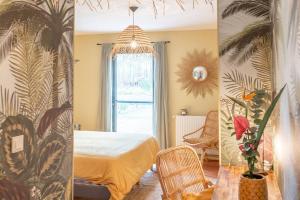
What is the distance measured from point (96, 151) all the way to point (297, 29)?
2792 millimetres

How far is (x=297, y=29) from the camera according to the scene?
1.12 metres

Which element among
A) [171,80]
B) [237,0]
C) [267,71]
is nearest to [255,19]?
[237,0]

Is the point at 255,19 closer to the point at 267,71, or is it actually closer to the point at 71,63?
the point at 267,71

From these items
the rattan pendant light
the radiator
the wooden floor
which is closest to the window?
the radiator

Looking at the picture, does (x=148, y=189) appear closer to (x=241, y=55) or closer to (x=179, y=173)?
(x=179, y=173)

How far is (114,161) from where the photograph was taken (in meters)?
3.18

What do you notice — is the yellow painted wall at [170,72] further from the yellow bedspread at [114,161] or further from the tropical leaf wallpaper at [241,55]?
the tropical leaf wallpaper at [241,55]

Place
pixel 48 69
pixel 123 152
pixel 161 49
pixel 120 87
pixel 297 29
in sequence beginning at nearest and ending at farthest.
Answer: pixel 297 29
pixel 48 69
pixel 123 152
pixel 161 49
pixel 120 87

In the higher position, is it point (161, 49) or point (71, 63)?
point (161, 49)

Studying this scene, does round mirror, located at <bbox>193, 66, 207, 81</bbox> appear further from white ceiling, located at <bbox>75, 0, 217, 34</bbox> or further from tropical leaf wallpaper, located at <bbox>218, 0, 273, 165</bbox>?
tropical leaf wallpaper, located at <bbox>218, 0, 273, 165</bbox>

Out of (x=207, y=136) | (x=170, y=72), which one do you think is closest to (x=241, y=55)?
(x=207, y=136)

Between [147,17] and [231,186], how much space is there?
338 cm

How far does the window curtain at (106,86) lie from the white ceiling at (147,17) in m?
0.46

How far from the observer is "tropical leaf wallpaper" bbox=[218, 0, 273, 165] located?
243 cm
